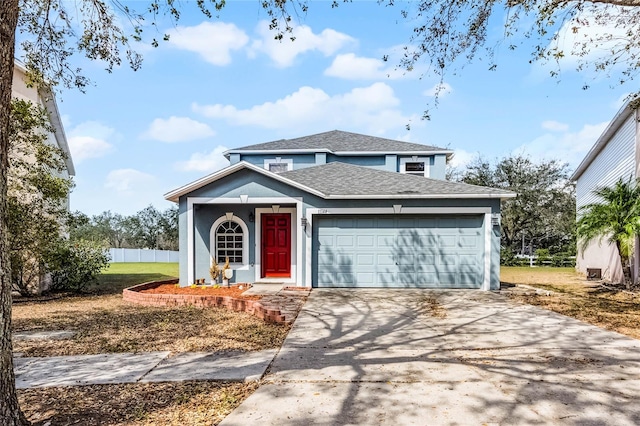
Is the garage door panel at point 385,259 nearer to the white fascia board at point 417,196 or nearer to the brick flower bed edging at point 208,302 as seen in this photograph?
the white fascia board at point 417,196

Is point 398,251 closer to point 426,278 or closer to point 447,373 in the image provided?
point 426,278

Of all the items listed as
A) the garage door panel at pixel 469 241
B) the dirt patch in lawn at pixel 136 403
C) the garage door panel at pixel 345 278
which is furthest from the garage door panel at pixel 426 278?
the dirt patch in lawn at pixel 136 403

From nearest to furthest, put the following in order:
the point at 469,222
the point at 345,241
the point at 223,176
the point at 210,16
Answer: the point at 210,16
the point at 223,176
the point at 469,222
the point at 345,241

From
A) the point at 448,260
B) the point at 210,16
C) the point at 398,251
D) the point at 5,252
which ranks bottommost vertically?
the point at 448,260

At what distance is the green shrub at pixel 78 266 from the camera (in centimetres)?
1183

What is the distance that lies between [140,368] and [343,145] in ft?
45.6

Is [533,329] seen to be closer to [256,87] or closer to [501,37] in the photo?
[501,37]

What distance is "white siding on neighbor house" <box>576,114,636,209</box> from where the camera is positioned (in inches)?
516

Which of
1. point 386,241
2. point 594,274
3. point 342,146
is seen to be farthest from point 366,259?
point 594,274

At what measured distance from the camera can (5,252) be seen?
2957mm

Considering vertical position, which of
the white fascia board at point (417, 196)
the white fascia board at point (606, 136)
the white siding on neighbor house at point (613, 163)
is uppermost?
the white fascia board at point (606, 136)

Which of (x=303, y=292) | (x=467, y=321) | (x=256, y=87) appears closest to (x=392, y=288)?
(x=303, y=292)

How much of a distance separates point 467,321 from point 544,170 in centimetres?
2466

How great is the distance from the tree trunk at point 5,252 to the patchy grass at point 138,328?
8.53 feet
